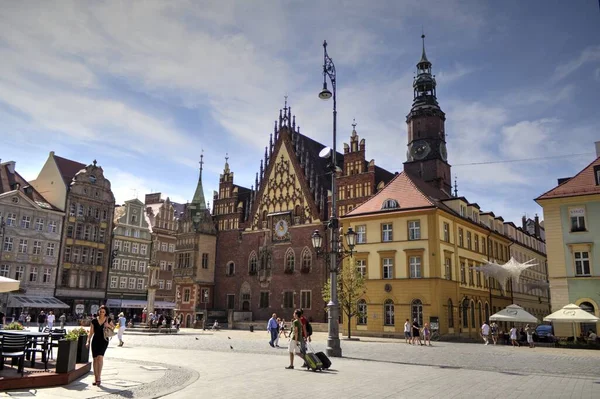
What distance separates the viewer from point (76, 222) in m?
62.3

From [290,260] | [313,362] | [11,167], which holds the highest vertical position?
[11,167]

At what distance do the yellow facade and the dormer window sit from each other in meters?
0.82

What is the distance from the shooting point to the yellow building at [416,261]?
129 ft

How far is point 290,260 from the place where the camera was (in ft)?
185

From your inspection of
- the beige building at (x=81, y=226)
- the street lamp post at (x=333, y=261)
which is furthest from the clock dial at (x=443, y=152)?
the beige building at (x=81, y=226)

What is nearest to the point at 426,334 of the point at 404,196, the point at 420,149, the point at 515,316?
the point at 515,316

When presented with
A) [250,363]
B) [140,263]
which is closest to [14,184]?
[140,263]

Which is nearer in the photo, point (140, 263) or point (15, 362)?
point (15, 362)

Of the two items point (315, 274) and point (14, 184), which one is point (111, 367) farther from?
point (14, 184)

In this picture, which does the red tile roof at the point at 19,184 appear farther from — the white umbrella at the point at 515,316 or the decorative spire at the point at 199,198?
the white umbrella at the point at 515,316

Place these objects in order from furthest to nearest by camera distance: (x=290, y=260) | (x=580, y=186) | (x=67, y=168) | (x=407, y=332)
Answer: (x=67, y=168) < (x=290, y=260) < (x=580, y=186) < (x=407, y=332)

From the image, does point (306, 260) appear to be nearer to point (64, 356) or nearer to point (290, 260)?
point (290, 260)

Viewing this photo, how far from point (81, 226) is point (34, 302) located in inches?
434

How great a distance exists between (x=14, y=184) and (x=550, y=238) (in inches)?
2178
